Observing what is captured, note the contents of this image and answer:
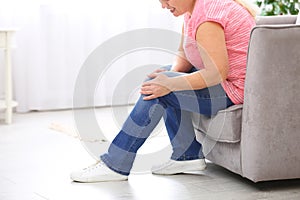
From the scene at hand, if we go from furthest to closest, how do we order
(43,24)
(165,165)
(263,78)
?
(43,24), (165,165), (263,78)

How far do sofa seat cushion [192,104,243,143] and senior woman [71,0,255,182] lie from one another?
3cm

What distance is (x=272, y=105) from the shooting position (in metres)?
2.24

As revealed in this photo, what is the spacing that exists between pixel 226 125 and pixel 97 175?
1.77 ft

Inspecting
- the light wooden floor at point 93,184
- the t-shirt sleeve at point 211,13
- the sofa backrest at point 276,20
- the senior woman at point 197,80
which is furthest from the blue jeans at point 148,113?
the sofa backrest at point 276,20

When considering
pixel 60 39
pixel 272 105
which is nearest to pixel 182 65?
pixel 272 105

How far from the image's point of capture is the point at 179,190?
2.34 meters

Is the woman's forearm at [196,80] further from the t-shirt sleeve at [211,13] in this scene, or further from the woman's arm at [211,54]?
the t-shirt sleeve at [211,13]

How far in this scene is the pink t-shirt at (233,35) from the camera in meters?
2.33

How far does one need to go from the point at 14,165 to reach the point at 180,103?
0.83 metres

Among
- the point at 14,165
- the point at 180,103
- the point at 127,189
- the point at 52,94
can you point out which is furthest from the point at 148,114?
the point at 52,94

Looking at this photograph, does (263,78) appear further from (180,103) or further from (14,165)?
(14,165)

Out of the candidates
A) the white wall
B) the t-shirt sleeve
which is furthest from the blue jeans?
the white wall

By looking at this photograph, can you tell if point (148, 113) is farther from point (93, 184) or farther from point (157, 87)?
point (93, 184)

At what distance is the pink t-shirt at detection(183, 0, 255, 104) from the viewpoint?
7.64ft
